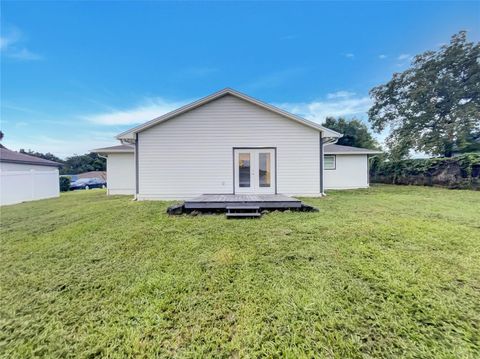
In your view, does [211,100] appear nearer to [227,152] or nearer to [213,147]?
[213,147]

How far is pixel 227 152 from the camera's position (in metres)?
9.08

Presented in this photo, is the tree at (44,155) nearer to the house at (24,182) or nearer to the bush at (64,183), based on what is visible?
the bush at (64,183)

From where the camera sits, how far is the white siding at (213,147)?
29.7 ft

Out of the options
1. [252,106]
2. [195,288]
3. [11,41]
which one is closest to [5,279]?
[195,288]

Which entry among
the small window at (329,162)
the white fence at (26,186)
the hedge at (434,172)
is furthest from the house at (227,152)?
the hedge at (434,172)

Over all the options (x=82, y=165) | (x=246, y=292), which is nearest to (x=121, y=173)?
(x=246, y=292)

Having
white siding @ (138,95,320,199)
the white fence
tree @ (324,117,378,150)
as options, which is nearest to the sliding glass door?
white siding @ (138,95,320,199)

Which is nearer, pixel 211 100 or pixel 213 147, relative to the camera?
pixel 211 100

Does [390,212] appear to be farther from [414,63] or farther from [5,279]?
[414,63]

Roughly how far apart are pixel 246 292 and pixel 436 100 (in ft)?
82.0

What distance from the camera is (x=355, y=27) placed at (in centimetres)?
1202

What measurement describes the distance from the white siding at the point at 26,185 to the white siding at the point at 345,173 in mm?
17584

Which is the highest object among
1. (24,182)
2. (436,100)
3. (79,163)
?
(436,100)

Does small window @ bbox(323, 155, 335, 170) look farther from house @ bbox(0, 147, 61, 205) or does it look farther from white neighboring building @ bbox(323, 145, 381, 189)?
house @ bbox(0, 147, 61, 205)
